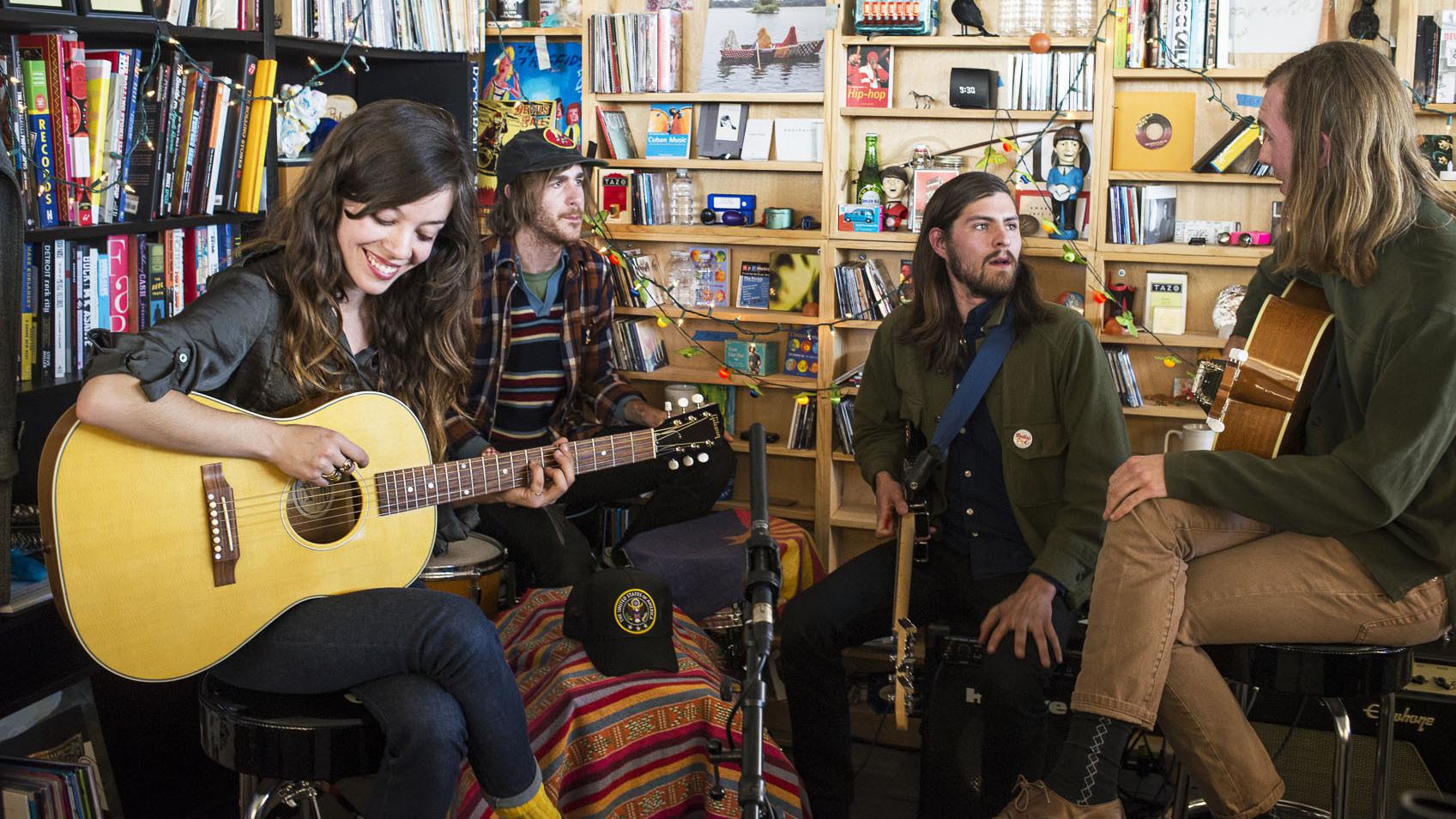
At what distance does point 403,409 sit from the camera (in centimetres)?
224

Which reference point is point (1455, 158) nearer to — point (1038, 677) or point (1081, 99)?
point (1081, 99)

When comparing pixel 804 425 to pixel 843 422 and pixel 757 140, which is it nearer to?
pixel 843 422

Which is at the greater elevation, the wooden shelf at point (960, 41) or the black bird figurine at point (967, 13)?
the black bird figurine at point (967, 13)

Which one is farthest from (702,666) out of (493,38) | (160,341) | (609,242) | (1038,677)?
(493,38)

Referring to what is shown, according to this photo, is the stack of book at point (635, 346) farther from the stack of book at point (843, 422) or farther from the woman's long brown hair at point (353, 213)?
the woman's long brown hair at point (353, 213)

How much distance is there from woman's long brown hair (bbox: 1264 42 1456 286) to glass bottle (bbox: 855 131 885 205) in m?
1.78

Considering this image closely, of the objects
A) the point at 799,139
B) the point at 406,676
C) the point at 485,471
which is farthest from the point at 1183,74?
the point at 406,676

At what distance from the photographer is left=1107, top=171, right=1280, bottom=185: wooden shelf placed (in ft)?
11.9

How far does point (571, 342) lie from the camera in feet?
11.3

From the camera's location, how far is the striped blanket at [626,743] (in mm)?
2496

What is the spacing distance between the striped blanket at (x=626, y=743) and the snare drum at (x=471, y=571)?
0.17 m

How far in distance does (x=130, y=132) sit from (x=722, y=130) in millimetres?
1939

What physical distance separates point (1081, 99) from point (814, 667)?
6.38 ft

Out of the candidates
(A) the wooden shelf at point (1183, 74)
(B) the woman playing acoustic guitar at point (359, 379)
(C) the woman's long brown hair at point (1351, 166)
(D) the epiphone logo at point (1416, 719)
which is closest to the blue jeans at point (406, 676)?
(B) the woman playing acoustic guitar at point (359, 379)
